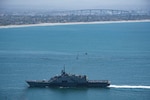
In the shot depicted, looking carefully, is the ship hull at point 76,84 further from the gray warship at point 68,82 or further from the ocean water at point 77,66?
the ocean water at point 77,66

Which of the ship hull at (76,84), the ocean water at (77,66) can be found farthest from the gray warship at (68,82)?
the ocean water at (77,66)

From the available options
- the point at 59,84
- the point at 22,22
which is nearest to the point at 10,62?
the point at 59,84

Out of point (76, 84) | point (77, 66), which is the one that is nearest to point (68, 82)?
point (76, 84)

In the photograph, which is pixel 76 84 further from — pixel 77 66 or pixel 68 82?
pixel 77 66

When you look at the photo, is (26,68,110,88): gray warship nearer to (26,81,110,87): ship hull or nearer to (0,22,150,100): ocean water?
(26,81,110,87): ship hull

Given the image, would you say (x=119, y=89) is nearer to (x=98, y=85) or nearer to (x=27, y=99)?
(x=98, y=85)
